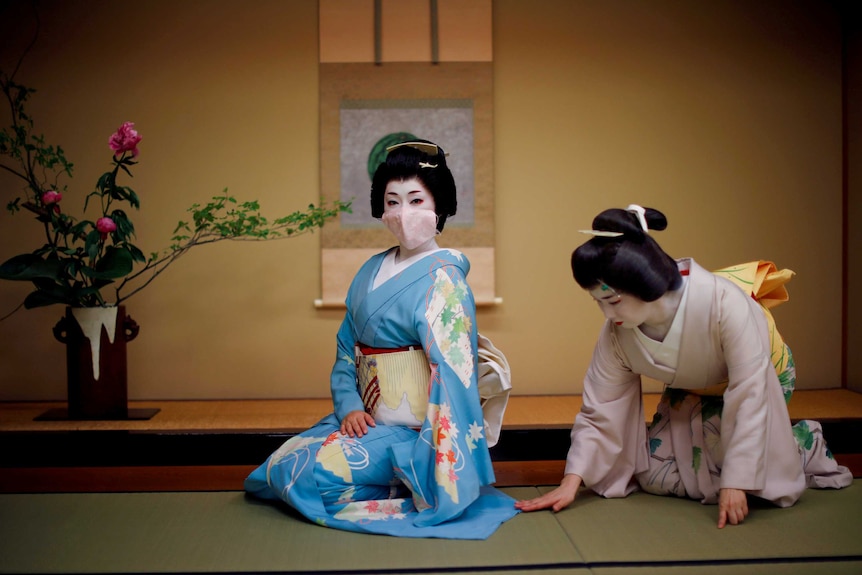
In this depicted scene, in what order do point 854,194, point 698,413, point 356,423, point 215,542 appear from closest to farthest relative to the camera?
point 215,542
point 356,423
point 698,413
point 854,194

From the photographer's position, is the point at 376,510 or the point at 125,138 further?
the point at 125,138

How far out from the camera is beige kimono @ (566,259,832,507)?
2404mm

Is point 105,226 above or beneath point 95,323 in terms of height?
above

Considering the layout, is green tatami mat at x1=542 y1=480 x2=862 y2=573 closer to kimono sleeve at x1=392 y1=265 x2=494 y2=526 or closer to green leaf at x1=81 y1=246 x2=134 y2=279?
kimono sleeve at x1=392 y1=265 x2=494 y2=526

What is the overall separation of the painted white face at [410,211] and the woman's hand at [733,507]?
4.10ft

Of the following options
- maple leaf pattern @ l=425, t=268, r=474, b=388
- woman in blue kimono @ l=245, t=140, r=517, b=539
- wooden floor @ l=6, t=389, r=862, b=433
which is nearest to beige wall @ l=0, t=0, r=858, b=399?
wooden floor @ l=6, t=389, r=862, b=433

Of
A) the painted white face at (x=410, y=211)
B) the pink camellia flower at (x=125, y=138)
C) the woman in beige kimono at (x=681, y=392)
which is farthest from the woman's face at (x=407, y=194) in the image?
the pink camellia flower at (x=125, y=138)

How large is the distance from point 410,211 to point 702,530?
134cm

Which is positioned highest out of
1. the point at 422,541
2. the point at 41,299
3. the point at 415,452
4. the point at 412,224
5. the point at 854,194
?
the point at 854,194

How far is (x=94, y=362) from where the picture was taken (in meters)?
3.78

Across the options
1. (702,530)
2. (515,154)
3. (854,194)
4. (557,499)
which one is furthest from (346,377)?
(854,194)

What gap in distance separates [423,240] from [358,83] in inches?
82.6

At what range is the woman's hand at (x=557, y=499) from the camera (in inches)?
98.1

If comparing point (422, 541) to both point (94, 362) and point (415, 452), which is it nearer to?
point (415, 452)
